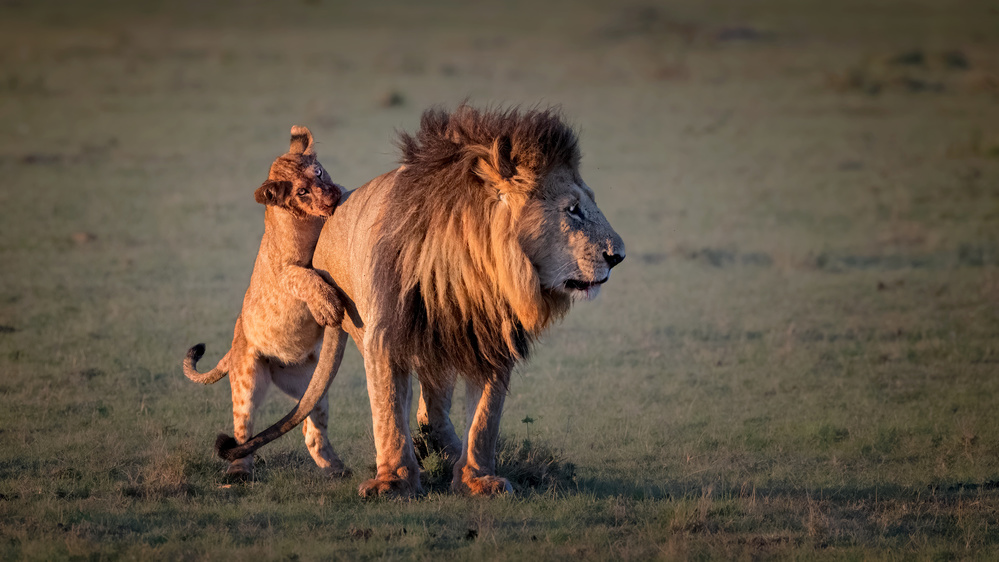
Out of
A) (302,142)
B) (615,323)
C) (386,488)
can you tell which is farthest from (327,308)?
(615,323)

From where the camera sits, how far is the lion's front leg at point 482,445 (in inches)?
188

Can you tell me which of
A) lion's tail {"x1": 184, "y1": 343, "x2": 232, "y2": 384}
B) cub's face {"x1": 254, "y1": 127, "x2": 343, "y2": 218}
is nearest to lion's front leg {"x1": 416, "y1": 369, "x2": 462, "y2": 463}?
cub's face {"x1": 254, "y1": 127, "x2": 343, "y2": 218}

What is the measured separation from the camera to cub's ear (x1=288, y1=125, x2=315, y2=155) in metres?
5.42

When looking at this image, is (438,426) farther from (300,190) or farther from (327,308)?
(300,190)

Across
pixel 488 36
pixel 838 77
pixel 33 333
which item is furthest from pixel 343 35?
pixel 33 333

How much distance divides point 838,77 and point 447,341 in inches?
849

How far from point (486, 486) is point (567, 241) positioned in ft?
3.62

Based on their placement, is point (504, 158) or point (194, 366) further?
point (194, 366)

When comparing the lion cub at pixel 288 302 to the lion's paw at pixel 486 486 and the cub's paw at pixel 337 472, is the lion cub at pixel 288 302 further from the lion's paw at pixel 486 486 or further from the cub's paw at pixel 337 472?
the lion's paw at pixel 486 486

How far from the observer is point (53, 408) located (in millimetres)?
6402

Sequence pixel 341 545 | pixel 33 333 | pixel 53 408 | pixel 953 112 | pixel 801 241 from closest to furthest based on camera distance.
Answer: pixel 341 545, pixel 53 408, pixel 33 333, pixel 801 241, pixel 953 112

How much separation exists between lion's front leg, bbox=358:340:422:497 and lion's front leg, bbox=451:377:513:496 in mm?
204

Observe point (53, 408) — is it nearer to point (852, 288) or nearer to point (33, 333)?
point (33, 333)

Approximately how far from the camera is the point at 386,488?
468cm
